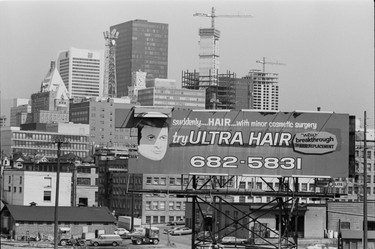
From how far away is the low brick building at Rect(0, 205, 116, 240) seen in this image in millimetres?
95188

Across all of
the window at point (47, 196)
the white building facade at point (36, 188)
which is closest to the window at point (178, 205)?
the white building facade at point (36, 188)

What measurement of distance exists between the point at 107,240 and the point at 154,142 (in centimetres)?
3551

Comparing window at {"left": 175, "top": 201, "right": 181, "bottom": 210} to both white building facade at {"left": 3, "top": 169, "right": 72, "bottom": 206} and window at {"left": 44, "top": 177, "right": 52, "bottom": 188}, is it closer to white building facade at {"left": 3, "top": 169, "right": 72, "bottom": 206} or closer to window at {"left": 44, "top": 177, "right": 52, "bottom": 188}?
white building facade at {"left": 3, "top": 169, "right": 72, "bottom": 206}

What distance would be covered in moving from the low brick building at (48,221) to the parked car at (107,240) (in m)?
5.44

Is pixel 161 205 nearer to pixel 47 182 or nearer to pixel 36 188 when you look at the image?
pixel 47 182

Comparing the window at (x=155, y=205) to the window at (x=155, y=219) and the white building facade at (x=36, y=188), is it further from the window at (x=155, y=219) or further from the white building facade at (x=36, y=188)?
the white building facade at (x=36, y=188)

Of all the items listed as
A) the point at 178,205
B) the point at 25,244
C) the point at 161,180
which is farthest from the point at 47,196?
the point at 25,244

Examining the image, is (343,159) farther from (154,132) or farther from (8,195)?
(8,195)

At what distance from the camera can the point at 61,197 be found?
384 ft

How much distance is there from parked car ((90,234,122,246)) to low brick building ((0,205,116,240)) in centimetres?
544

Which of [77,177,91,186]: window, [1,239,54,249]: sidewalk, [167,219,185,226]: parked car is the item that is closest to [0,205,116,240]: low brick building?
[1,239,54,249]: sidewalk

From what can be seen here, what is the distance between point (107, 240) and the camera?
8956 cm

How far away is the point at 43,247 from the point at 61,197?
113ft

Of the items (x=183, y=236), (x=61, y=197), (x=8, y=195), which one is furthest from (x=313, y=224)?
(x=8, y=195)
